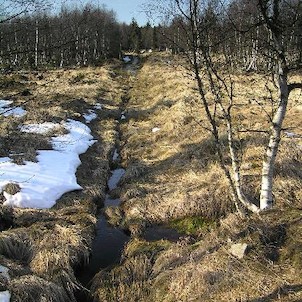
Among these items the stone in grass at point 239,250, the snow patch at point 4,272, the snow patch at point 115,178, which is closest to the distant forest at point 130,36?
the stone in grass at point 239,250

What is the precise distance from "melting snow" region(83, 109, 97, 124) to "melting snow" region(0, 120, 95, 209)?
4.96 metres

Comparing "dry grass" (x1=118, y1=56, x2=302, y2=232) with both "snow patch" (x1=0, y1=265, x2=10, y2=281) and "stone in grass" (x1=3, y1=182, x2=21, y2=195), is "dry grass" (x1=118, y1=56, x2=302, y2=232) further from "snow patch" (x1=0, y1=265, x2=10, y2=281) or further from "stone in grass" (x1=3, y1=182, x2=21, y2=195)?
"snow patch" (x1=0, y1=265, x2=10, y2=281)

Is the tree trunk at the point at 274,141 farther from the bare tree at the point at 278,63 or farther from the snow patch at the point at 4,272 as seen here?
the snow patch at the point at 4,272

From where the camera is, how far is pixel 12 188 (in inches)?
408

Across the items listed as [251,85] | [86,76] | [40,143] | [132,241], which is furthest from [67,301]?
[86,76]

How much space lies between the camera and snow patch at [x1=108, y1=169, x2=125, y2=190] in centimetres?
1285

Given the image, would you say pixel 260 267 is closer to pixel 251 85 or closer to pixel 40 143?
pixel 40 143

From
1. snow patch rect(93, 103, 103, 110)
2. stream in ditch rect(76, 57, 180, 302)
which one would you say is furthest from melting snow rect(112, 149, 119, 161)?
snow patch rect(93, 103, 103, 110)

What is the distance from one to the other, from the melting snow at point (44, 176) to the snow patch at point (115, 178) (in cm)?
123

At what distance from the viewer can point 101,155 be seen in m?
15.0

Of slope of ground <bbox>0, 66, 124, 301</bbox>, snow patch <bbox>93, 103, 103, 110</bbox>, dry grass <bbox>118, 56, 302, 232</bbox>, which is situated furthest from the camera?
snow patch <bbox>93, 103, 103, 110</bbox>

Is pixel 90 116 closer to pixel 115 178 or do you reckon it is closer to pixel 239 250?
pixel 115 178

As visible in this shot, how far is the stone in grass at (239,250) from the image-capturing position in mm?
6488

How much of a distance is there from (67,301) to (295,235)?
4098 mm
